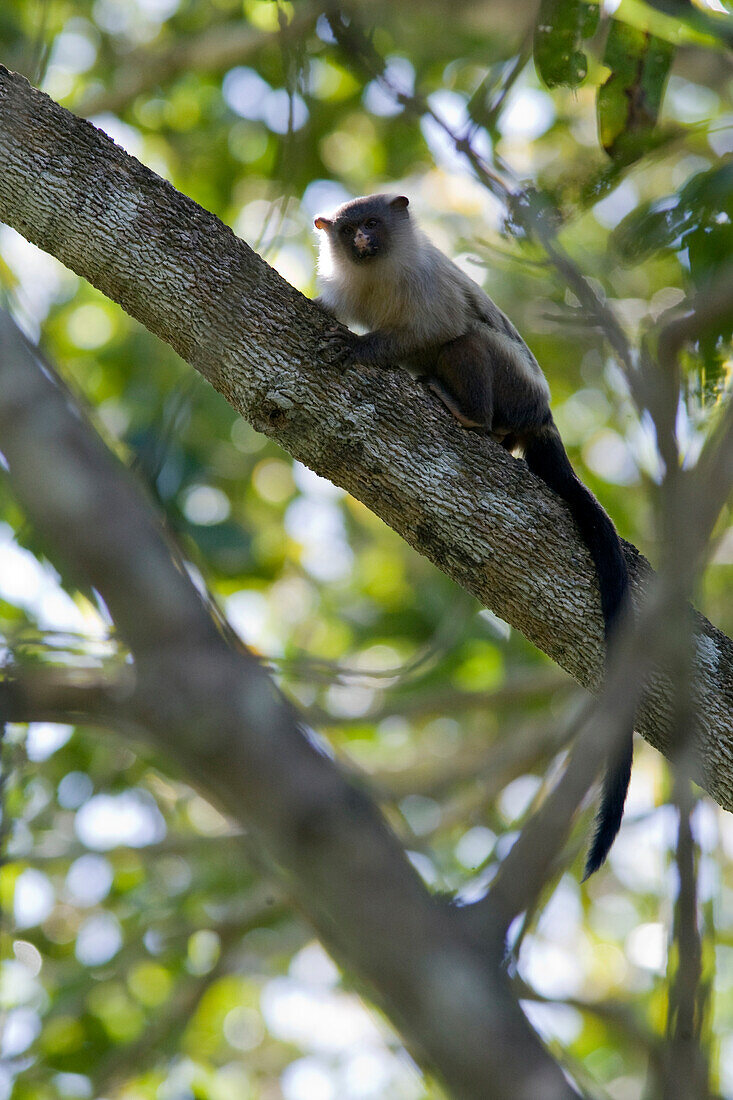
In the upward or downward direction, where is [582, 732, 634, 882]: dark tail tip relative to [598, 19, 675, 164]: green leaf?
downward

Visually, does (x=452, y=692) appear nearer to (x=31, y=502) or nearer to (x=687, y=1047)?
(x=31, y=502)

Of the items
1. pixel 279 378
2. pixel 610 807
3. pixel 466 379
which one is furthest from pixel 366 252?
pixel 610 807

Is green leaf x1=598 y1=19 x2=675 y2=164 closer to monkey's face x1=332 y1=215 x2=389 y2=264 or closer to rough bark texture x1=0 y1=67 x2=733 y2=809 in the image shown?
rough bark texture x1=0 y1=67 x2=733 y2=809

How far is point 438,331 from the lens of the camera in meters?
4.02

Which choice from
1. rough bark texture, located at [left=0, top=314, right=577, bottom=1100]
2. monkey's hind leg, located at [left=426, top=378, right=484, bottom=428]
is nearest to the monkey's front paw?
monkey's hind leg, located at [left=426, top=378, right=484, bottom=428]

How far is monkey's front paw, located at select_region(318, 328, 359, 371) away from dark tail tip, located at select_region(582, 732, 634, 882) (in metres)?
1.34

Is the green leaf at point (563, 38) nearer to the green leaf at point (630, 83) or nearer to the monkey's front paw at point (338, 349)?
the green leaf at point (630, 83)

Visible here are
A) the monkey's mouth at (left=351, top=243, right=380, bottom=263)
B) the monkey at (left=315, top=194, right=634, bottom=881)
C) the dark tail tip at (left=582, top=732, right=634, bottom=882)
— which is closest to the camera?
the dark tail tip at (left=582, top=732, right=634, bottom=882)

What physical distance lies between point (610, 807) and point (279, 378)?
5.08 ft

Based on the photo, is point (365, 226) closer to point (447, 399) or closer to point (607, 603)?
point (447, 399)

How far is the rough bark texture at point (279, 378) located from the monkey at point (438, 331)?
27cm

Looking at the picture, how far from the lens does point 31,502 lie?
5.63ft

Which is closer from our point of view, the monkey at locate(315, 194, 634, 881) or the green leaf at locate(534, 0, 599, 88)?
the green leaf at locate(534, 0, 599, 88)

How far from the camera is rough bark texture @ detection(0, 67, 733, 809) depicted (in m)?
2.91
